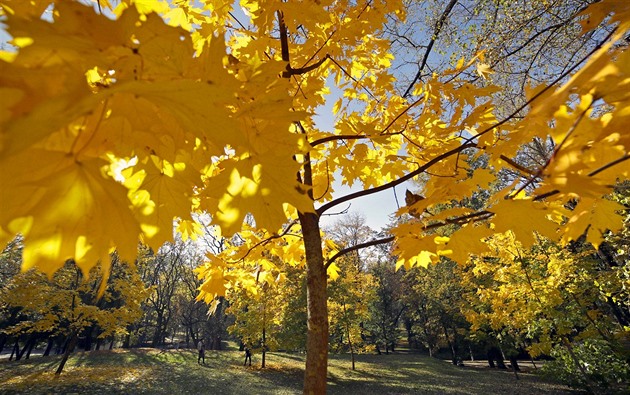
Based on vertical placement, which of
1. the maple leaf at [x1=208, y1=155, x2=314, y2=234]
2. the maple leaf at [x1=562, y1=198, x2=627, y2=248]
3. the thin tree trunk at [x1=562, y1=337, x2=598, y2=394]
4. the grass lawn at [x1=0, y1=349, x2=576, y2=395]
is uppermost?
the maple leaf at [x1=562, y1=198, x2=627, y2=248]

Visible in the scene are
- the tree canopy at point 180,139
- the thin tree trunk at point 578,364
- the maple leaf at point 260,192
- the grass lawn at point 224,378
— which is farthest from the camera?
the grass lawn at point 224,378

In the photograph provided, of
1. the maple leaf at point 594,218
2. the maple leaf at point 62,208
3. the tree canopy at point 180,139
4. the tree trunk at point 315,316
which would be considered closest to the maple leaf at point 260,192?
the tree canopy at point 180,139

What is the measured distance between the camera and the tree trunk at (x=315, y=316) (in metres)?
2.00

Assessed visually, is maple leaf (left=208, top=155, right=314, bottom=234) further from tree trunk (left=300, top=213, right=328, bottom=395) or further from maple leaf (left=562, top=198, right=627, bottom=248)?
maple leaf (left=562, top=198, right=627, bottom=248)

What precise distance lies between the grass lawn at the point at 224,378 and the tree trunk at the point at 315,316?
43.1 feet

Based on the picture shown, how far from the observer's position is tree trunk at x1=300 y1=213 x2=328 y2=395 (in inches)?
78.7

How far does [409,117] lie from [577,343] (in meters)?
13.7

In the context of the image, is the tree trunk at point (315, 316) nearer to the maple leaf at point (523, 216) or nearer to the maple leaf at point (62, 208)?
the maple leaf at point (523, 216)

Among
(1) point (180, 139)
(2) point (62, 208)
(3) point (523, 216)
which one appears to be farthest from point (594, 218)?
(2) point (62, 208)

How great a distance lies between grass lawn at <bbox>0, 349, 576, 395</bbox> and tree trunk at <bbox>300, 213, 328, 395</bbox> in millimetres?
13149

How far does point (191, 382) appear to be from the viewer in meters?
14.4

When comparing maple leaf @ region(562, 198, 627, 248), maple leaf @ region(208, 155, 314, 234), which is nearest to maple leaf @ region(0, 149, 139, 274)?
maple leaf @ region(208, 155, 314, 234)

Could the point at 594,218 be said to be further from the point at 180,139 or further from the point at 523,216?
the point at 180,139

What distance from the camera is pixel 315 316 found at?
2162 millimetres
